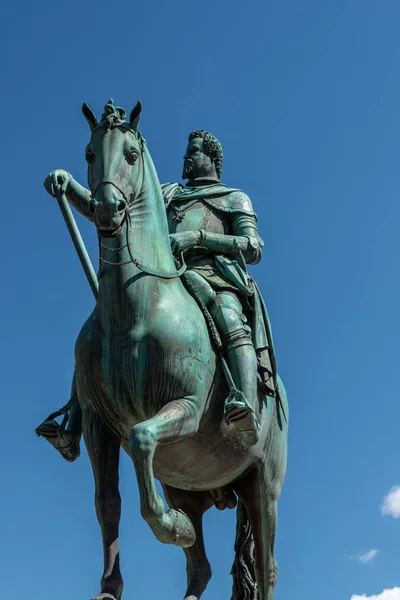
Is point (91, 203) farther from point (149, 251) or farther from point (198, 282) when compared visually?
point (198, 282)

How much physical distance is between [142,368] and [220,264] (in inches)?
73.1

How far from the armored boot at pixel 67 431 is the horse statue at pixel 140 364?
43cm

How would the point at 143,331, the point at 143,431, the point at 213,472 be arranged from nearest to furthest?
the point at 143,431 < the point at 143,331 < the point at 213,472

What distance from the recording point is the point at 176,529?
31.2 ft

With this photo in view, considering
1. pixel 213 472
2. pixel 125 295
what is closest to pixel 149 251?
pixel 125 295

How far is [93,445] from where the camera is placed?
402 inches

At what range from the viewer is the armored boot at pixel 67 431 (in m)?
10.6

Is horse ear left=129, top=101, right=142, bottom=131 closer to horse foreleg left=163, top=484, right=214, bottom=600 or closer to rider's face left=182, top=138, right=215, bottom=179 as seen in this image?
rider's face left=182, top=138, right=215, bottom=179

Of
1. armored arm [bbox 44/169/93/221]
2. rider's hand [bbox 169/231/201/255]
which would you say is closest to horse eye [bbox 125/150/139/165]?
armored arm [bbox 44/169/93/221]

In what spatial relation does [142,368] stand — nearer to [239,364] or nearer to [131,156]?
[239,364]

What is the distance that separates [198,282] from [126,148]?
1.61m

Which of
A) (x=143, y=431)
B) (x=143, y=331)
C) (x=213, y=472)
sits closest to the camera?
(x=143, y=431)

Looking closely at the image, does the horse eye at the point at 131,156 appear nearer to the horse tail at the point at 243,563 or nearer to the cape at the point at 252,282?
the cape at the point at 252,282

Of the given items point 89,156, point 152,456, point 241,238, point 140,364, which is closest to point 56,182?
point 89,156
